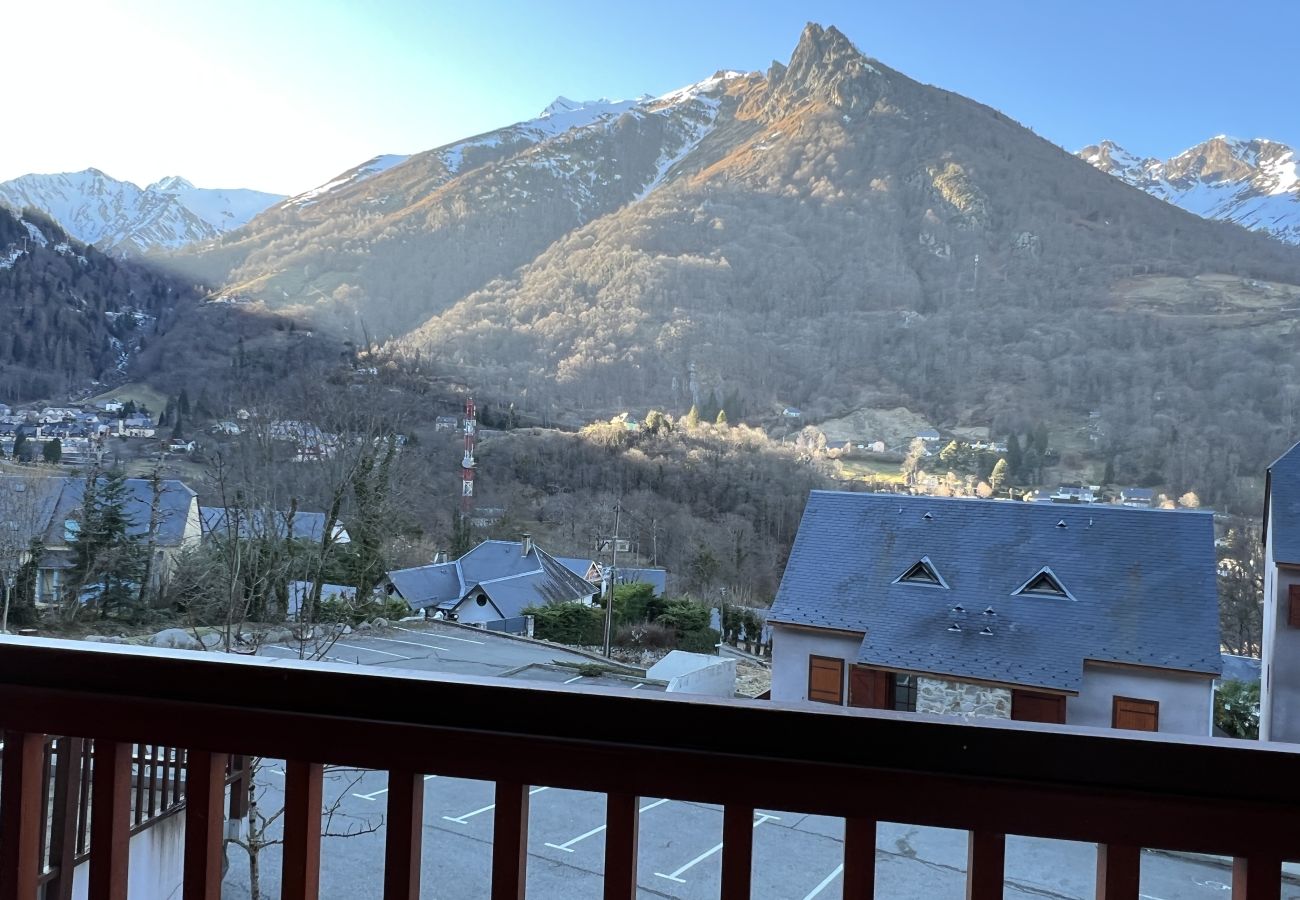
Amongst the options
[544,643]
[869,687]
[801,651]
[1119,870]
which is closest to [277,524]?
[544,643]

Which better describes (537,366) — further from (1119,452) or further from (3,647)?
(3,647)

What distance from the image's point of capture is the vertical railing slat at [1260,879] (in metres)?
0.47

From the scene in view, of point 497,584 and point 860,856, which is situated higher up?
point 860,856

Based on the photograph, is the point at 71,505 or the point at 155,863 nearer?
the point at 155,863

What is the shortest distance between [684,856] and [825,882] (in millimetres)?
438

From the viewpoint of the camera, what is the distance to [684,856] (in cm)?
110

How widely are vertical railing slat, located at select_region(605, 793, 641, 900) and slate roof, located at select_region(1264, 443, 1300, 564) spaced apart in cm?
171

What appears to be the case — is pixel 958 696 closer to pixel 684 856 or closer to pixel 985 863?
pixel 684 856

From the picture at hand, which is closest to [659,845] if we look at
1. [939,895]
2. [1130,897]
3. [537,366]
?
[939,895]

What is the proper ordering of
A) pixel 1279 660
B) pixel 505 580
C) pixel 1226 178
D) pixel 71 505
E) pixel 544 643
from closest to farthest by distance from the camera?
pixel 1279 660, pixel 1226 178, pixel 544 643, pixel 71 505, pixel 505 580

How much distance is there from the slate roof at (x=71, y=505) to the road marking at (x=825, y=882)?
2.63m

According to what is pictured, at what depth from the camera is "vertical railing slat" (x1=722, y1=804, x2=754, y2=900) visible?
53 centimetres

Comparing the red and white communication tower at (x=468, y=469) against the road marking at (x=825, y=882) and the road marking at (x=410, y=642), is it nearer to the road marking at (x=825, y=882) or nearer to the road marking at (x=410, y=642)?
the road marking at (x=410, y=642)

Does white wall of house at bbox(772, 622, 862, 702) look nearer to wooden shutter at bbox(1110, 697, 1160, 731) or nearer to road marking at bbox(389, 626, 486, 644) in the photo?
wooden shutter at bbox(1110, 697, 1160, 731)
